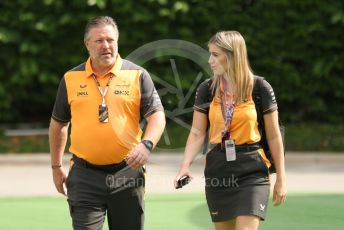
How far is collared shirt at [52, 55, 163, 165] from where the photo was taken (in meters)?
6.02

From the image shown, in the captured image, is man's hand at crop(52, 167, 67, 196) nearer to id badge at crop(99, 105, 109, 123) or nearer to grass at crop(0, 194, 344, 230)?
id badge at crop(99, 105, 109, 123)

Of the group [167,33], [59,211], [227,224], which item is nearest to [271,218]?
[59,211]

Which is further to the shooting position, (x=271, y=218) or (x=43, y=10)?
(x=43, y=10)

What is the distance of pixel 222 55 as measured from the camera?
237 inches

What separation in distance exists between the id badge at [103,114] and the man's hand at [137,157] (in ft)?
1.05

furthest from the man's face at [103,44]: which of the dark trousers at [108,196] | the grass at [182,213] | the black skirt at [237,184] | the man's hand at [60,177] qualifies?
the grass at [182,213]

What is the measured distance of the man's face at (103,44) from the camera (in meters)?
6.00

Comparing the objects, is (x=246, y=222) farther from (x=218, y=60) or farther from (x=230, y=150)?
(x=218, y=60)

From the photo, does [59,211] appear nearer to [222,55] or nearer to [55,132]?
[55,132]

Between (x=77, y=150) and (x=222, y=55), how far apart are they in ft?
3.88

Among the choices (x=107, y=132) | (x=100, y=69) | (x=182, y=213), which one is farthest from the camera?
(x=182, y=213)

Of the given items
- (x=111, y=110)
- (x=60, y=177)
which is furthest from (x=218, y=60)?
(x=60, y=177)

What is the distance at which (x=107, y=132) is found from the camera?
6020 mm

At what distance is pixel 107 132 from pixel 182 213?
481 centimetres
